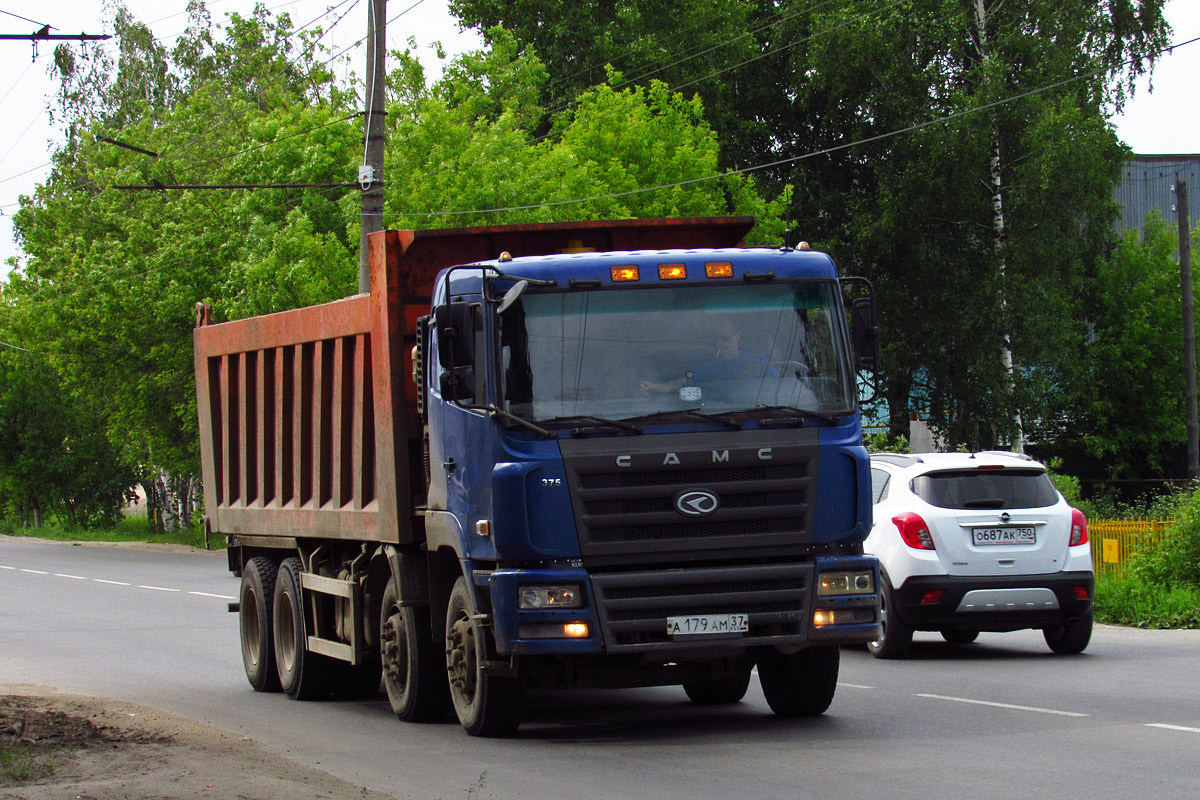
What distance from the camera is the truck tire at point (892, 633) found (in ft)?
45.3

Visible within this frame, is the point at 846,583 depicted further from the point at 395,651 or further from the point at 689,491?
the point at 395,651

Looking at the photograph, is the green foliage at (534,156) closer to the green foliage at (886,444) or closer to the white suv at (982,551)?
the green foliage at (886,444)

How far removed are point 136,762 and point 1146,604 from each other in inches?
483

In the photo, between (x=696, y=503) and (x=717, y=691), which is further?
(x=717, y=691)

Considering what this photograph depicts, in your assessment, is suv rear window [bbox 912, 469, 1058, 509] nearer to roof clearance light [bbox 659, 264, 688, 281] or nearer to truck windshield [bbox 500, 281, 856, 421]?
truck windshield [bbox 500, 281, 856, 421]

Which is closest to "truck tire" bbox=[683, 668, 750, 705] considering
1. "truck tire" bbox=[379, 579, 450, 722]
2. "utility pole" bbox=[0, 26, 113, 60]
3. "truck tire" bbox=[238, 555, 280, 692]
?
"truck tire" bbox=[379, 579, 450, 722]

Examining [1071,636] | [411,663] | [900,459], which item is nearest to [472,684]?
[411,663]

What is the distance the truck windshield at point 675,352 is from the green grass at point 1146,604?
30.6 ft

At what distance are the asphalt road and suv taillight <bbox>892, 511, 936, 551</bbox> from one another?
986 mm

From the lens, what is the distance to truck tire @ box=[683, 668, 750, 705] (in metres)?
11.5

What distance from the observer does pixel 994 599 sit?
13.4 meters

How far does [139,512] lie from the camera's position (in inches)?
3423

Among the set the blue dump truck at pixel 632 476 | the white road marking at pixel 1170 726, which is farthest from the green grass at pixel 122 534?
the white road marking at pixel 1170 726

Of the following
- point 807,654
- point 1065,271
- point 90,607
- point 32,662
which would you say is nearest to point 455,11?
point 1065,271
